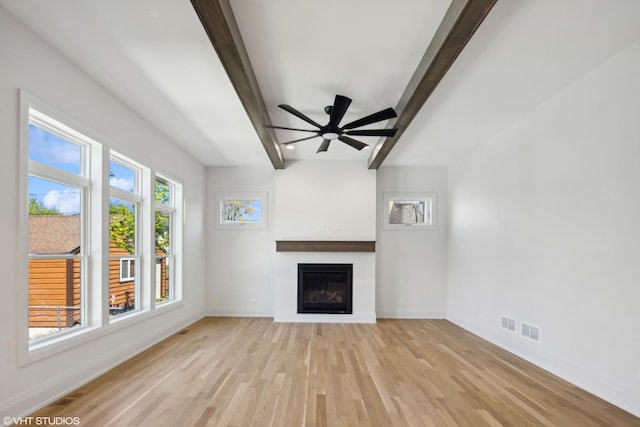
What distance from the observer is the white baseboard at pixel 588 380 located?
2.75 metres

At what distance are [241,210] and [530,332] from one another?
499 centimetres

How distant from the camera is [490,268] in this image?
486 centimetres

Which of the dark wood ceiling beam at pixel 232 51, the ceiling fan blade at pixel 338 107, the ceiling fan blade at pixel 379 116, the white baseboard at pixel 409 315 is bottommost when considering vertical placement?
the white baseboard at pixel 409 315

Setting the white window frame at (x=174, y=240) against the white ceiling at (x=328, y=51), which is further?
the white window frame at (x=174, y=240)

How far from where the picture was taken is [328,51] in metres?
2.83

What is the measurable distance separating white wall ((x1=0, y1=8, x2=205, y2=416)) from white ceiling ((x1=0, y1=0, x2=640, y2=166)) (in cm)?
15

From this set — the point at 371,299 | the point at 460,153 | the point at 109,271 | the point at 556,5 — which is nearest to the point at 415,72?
the point at 556,5

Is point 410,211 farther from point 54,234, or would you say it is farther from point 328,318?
point 54,234

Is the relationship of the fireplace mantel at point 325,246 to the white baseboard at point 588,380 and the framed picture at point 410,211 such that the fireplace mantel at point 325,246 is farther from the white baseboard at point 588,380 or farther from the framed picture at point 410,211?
the white baseboard at point 588,380

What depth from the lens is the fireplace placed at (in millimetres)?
6070

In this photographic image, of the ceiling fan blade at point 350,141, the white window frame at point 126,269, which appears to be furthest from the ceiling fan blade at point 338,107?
the white window frame at point 126,269

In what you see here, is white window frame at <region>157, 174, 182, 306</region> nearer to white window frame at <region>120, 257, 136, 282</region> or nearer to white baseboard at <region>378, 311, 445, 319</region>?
white window frame at <region>120, 257, 136, 282</region>

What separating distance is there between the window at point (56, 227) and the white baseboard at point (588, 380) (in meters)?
4.78

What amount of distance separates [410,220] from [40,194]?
5.47 meters
